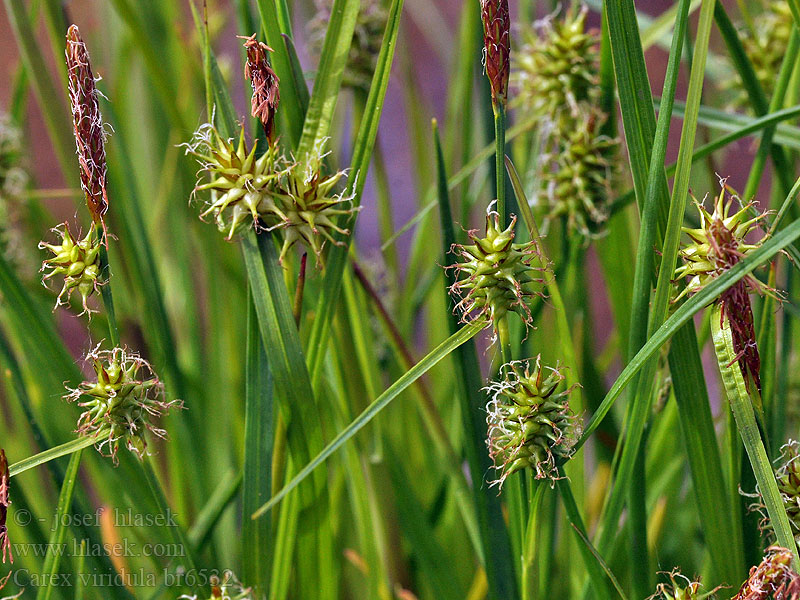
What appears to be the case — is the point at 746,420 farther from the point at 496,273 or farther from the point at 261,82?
the point at 261,82

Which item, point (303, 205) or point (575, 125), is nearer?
point (303, 205)

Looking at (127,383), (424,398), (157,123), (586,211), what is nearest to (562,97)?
(586,211)

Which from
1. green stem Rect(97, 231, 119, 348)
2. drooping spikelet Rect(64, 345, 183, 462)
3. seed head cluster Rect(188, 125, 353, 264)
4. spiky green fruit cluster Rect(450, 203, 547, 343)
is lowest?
drooping spikelet Rect(64, 345, 183, 462)

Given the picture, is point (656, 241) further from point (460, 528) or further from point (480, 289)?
point (460, 528)

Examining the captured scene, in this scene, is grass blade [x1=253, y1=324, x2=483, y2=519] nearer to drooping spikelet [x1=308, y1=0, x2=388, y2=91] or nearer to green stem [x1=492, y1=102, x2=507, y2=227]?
green stem [x1=492, y1=102, x2=507, y2=227]

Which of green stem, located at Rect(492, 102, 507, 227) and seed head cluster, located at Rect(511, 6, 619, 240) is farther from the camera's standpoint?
seed head cluster, located at Rect(511, 6, 619, 240)

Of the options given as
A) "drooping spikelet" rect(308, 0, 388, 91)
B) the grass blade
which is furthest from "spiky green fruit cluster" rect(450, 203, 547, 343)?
"drooping spikelet" rect(308, 0, 388, 91)

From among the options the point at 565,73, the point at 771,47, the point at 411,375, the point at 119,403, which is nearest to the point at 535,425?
the point at 411,375
